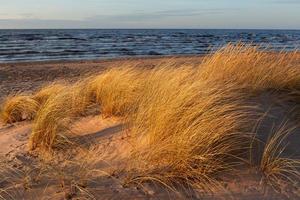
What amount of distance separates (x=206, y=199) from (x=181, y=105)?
117 centimetres

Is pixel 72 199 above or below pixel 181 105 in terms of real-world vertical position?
below

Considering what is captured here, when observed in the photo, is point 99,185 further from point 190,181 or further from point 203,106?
point 203,106

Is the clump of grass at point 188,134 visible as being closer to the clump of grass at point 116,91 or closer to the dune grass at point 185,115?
the dune grass at point 185,115

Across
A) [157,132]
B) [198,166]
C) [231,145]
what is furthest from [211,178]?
[157,132]

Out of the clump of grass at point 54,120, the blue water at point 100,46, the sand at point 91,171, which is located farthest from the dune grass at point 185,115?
the blue water at point 100,46

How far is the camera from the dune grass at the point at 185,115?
429 cm

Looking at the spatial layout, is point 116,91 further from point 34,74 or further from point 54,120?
point 34,74

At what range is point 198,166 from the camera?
4.25 m

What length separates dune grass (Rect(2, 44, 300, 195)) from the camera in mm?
4289

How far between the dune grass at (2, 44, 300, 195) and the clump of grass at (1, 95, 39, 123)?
0.02 metres

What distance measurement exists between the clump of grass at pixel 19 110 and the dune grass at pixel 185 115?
0.7 inches

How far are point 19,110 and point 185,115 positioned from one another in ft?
10.3

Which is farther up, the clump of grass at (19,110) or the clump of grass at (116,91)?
the clump of grass at (116,91)

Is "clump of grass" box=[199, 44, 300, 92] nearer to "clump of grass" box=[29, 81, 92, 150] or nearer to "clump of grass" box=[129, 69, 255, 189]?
"clump of grass" box=[129, 69, 255, 189]
